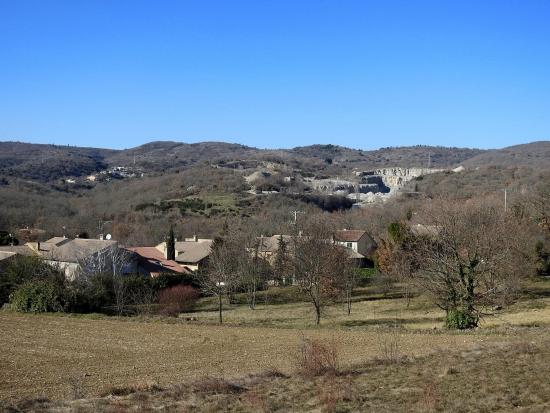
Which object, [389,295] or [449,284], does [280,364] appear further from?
[389,295]

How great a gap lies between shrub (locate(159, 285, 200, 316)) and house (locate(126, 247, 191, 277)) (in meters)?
8.18

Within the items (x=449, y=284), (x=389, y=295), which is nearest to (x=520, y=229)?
(x=389, y=295)

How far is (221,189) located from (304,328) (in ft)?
381

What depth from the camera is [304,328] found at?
31.0 metres

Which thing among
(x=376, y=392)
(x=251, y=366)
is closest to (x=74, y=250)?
(x=251, y=366)

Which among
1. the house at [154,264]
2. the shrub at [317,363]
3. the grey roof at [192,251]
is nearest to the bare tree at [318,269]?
the shrub at [317,363]

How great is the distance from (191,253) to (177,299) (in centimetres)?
2395

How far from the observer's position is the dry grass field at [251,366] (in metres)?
13.1

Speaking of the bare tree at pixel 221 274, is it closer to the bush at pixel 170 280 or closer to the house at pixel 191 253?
the bush at pixel 170 280

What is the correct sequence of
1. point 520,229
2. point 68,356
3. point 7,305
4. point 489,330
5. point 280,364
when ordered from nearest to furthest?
point 280,364 < point 68,356 < point 489,330 < point 7,305 < point 520,229

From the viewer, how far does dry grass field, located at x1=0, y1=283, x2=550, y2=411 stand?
13.1 meters

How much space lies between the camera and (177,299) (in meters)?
45.9

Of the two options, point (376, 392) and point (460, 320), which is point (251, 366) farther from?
point (460, 320)

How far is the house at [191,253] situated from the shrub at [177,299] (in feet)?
53.6
